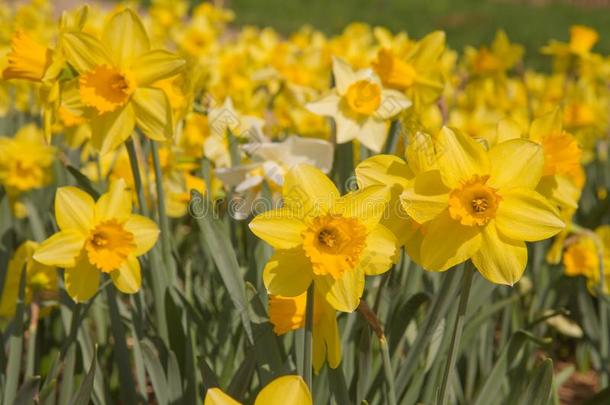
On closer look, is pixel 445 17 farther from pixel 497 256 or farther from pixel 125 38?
pixel 497 256

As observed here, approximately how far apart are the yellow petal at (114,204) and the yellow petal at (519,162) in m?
0.77

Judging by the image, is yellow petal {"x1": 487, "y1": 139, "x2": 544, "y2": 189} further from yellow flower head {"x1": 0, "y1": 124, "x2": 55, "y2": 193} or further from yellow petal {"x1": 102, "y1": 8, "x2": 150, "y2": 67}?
yellow flower head {"x1": 0, "y1": 124, "x2": 55, "y2": 193}

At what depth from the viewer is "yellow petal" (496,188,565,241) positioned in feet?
3.95

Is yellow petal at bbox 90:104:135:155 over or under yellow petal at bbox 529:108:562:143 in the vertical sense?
over

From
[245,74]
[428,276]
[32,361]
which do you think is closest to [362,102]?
[428,276]

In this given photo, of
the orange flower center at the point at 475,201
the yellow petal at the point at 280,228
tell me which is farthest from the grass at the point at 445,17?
the yellow petal at the point at 280,228

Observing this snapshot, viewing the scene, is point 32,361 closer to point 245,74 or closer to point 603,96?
point 245,74

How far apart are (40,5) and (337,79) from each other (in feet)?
13.5

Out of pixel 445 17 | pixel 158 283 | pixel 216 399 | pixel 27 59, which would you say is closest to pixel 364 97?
pixel 158 283

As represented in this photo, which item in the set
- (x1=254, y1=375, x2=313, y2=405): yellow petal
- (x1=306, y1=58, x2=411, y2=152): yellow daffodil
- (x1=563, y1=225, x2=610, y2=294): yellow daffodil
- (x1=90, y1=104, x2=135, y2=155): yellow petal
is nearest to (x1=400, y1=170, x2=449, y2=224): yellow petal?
(x1=254, y1=375, x2=313, y2=405): yellow petal

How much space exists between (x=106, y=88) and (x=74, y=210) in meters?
0.27

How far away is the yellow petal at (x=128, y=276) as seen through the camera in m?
1.53

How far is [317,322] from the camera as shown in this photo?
133cm

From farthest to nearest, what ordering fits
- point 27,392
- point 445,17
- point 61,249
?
1. point 445,17
2. point 61,249
3. point 27,392
